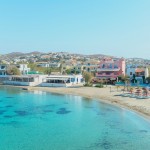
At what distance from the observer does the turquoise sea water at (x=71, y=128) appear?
22.0 metres

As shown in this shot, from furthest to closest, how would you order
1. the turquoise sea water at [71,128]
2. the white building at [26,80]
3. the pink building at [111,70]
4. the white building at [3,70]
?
the white building at [3,70], the pink building at [111,70], the white building at [26,80], the turquoise sea water at [71,128]

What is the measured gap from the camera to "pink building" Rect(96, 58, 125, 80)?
6850cm

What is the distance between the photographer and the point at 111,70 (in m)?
69.0

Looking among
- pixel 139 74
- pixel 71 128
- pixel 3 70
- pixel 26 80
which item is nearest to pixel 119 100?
pixel 71 128

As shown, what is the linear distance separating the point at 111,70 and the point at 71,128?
43.0 m

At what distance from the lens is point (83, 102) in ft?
144

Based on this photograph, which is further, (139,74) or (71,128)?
(139,74)

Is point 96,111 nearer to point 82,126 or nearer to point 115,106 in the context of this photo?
point 115,106

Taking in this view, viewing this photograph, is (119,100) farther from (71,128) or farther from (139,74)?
(139,74)

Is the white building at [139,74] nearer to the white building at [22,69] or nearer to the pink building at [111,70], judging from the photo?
the pink building at [111,70]

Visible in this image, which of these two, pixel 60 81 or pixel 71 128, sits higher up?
pixel 60 81

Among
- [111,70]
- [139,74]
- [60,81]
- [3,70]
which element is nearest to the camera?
[60,81]

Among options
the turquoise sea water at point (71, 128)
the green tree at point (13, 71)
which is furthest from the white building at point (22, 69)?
the turquoise sea water at point (71, 128)

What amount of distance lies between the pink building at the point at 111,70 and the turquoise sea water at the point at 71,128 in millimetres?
27990
